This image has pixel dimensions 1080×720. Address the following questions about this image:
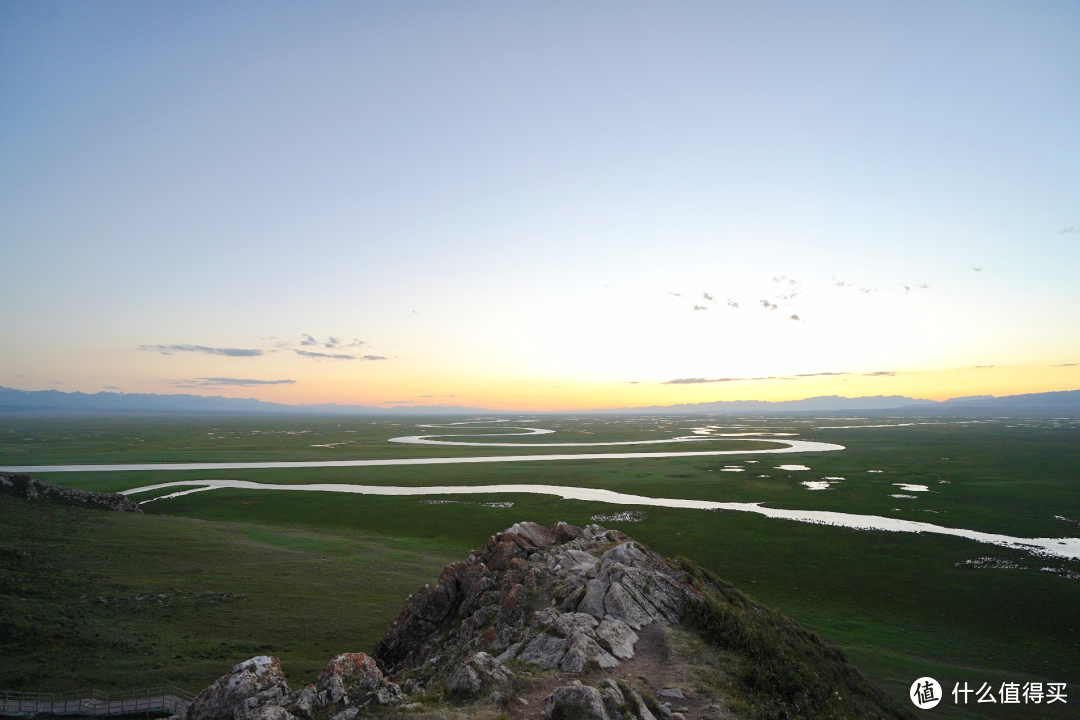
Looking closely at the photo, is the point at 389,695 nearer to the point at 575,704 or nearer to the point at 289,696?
the point at 289,696

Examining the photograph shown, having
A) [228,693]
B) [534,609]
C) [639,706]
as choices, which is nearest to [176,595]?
[228,693]

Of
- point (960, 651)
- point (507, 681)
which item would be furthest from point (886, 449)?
point (507, 681)

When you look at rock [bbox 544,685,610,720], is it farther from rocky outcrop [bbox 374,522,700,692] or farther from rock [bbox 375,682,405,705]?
rock [bbox 375,682,405,705]

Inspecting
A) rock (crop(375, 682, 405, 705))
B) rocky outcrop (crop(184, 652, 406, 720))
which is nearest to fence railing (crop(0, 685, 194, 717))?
rocky outcrop (crop(184, 652, 406, 720))

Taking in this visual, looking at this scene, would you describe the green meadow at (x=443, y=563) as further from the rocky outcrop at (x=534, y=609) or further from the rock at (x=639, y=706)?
the rock at (x=639, y=706)

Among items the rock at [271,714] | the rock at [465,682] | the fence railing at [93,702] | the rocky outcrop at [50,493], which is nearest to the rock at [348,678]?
the rock at [271,714]

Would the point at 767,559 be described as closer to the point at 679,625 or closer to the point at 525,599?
the point at 679,625
